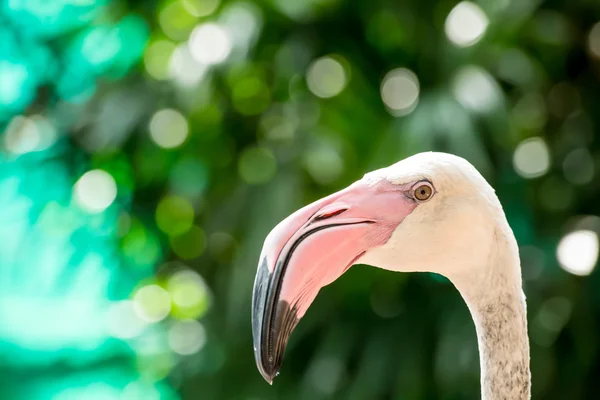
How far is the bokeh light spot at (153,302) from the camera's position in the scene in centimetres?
223

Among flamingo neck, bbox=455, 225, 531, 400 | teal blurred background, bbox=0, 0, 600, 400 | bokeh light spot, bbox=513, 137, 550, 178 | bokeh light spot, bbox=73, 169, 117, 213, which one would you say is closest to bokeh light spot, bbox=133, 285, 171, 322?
teal blurred background, bbox=0, 0, 600, 400

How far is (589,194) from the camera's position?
181 cm

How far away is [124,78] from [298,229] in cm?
136

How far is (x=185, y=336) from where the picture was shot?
2.07m

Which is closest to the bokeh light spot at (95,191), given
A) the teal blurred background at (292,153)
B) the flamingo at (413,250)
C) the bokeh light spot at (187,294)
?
the teal blurred background at (292,153)

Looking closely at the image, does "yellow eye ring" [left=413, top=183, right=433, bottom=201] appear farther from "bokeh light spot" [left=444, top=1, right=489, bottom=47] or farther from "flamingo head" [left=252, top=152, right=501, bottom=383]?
"bokeh light spot" [left=444, top=1, right=489, bottom=47]

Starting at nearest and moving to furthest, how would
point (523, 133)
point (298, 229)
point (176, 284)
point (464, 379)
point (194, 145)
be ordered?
point (298, 229)
point (464, 379)
point (523, 133)
point (194, 145)
point (176, 284)

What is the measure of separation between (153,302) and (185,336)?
9.5 inches

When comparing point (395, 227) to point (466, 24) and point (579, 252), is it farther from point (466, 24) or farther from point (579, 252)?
point (466, 24)

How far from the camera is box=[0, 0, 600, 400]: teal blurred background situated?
1.77 meters

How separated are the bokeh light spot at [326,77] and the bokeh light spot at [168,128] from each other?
35 centimetres

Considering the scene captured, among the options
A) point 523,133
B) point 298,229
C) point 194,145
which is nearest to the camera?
point 298,229

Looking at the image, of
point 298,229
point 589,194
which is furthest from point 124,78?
point 298,229

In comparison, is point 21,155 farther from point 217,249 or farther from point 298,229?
point 298,229
